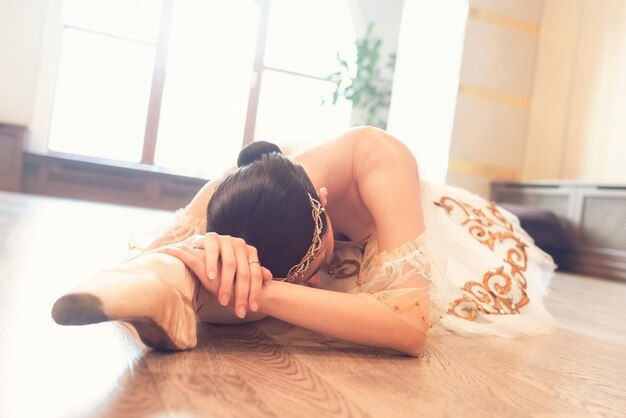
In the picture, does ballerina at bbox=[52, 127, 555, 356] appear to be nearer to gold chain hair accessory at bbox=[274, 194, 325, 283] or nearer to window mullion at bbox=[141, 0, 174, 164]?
gold chain hair accessory at bbox=[274, 194, 325, 283]

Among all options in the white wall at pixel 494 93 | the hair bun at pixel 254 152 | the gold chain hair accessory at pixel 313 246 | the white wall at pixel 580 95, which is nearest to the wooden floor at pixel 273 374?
the gold chain hair accessory at pixel 313 246

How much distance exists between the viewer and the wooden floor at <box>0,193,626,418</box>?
2.41 feet

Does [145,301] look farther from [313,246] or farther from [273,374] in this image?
[313,246]

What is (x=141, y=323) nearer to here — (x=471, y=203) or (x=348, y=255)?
(x=348, y=255)

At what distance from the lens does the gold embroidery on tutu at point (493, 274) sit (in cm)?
170

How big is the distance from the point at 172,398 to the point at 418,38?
5.74m

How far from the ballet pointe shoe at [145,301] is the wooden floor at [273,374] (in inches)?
1.7

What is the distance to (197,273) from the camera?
97 centimetres

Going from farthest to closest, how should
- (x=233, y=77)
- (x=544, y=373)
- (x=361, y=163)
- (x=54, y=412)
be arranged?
(x=233, y=77), (x=361, y=163), (x=544, y=373), (x=54, y=412)

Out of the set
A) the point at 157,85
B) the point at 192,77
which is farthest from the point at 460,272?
the point at 192,77

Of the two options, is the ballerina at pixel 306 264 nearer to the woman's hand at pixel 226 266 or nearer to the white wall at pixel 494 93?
the woman's hand at pixel 226 266

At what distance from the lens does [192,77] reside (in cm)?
725

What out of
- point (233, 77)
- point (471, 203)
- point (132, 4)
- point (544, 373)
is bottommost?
point (544, 373)

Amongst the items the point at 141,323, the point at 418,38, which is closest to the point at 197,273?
the point at 141,323
